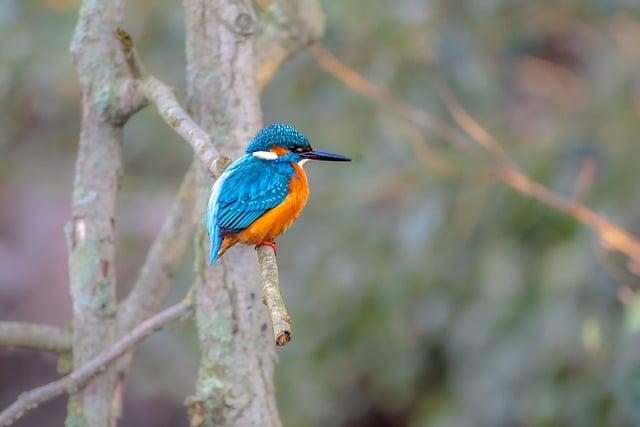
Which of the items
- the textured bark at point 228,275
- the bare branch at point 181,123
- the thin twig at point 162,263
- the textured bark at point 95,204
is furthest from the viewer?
the thin twig at point 162,263

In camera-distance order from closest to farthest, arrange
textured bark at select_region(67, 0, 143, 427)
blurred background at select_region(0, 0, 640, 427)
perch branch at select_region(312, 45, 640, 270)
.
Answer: textured bark at select_region(67, 0, 143, 427) → perch branch at select_region(312, 45, 640, 270) → blurred background at select_region(0, 0, 640, 427)

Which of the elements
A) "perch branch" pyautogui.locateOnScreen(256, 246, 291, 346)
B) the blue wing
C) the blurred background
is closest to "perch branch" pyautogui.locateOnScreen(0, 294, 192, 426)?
the blue wing


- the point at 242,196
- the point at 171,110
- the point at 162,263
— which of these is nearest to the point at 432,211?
the point at 162,263

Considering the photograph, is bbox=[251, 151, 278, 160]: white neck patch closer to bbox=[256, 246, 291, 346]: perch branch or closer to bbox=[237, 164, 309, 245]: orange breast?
bbox=[237, 164, 309, 245]: orange breast

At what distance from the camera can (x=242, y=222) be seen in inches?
92.5

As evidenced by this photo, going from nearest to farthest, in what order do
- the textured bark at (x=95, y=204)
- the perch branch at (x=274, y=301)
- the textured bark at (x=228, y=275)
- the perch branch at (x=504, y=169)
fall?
the perch branch at (x=274, y=301), the textured bark at (x=228, y=275), the textured bark at (x=95, y=204), the perch branch at (x=504, y=169)

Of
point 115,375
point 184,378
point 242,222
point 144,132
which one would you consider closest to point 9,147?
point 144,132

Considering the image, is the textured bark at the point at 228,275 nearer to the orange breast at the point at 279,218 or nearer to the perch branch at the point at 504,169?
the orange breast at the point at 279,218

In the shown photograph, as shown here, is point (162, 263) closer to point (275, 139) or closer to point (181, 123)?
point (275, 139)

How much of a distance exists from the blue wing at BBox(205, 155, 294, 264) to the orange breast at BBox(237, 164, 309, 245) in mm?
12

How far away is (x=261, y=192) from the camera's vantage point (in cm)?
246

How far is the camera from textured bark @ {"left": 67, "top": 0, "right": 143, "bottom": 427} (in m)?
2.59

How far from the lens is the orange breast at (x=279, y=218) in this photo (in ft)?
7.80

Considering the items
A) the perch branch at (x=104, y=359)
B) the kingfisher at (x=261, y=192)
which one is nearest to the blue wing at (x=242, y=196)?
the kingfisher at (x=261, y=192)
